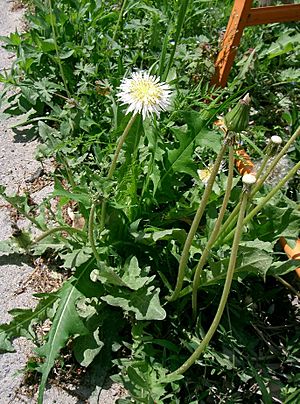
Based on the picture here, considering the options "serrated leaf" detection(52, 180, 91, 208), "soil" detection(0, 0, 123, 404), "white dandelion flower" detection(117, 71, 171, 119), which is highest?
"white dandelion flower" detection(117, 71, 171, 119)

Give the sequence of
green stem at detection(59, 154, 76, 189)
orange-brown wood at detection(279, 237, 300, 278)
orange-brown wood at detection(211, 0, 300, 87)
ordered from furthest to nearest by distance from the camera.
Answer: orange-brown wood at detection(211, 0, 300, 87) < green stem at detection(59, 154, 76, 189) < orange-brown wood at detection(279, 237, 300, 278)

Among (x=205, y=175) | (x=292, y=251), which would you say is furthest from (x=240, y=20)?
(x=292, y=251)

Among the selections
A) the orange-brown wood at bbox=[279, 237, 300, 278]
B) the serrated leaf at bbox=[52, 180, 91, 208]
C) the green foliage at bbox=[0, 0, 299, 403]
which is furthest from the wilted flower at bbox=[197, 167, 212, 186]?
the serrated leaf at bbox=[52, 180, 91, 208]

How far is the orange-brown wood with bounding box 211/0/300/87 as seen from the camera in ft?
7.89

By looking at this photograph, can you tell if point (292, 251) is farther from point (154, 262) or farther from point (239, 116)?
point (239, 116)

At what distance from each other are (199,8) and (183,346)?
1821mm

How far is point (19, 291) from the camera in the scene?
205 centimetres

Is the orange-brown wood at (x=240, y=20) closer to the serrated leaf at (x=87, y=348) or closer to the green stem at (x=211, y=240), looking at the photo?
the green stem at (x=211, y=240)

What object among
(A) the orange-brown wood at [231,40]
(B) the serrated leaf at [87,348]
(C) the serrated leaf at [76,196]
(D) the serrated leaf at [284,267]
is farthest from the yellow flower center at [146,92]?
(A) the orange-brown wood at [231,40]

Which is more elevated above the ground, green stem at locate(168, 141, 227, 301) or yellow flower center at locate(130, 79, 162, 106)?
yellow flower center at locate(130, 79, 162, 106)

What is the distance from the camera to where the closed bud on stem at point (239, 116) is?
123cm

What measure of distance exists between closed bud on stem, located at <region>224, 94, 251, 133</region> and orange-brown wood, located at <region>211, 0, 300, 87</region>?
4.25ft

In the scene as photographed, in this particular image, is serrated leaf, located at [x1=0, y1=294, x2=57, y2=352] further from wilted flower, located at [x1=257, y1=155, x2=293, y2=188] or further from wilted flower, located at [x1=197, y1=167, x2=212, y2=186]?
wilted flower, located at [x1=257, y1=155, x2=293, y2=188]

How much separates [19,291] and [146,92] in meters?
0.90
